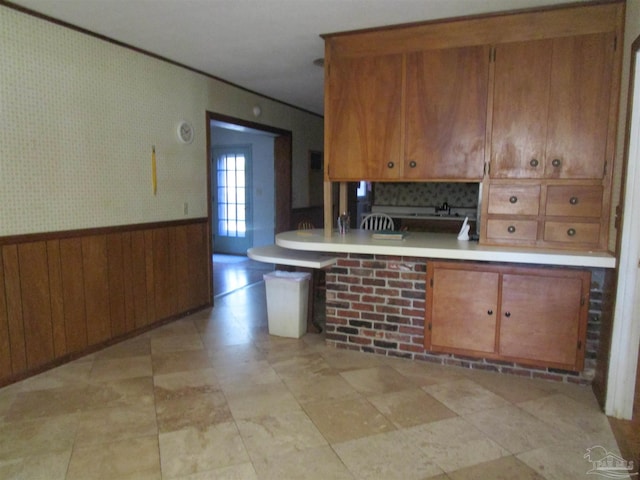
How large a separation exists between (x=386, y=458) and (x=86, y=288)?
2467 mm

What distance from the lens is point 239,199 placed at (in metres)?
7.50

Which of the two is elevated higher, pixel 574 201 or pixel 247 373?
pixel 574 201

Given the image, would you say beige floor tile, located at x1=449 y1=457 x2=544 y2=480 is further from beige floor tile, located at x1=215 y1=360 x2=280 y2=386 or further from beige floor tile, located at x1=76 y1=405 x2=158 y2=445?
beige floor tile, located at x1=76 y1=405 x2=158 y2=445

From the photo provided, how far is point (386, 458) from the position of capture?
199 centimetres

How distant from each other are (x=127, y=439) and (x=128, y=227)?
187cm

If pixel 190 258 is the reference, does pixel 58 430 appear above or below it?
below

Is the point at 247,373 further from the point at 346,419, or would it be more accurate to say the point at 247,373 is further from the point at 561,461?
the point at 561,461

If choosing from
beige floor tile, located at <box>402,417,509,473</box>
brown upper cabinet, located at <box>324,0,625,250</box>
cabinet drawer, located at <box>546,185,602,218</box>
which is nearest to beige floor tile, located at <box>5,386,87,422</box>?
beige floor tile, located at <box>402,417,509,473</box>

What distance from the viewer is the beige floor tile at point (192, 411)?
2.28m

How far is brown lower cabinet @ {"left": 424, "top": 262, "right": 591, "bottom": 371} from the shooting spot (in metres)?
2.69

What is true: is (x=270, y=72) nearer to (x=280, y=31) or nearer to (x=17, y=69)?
(x=280, y=31)

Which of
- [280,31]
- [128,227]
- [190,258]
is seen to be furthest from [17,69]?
[190,258]

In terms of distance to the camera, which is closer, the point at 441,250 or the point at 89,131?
the point at 441,250

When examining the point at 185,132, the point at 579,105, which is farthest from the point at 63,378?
the point at 579,105
